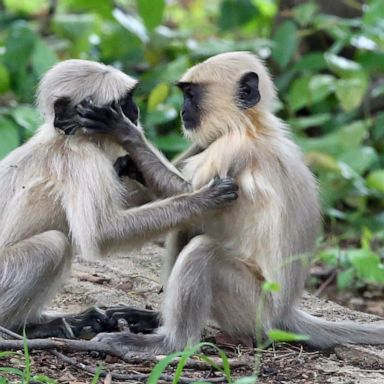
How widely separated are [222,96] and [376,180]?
4.42 metres

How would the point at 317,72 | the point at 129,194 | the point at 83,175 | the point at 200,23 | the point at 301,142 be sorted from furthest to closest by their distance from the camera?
the point at 200,23, the point at 317,72, the point at 301,142, the point at 129,194, the point at 83,175

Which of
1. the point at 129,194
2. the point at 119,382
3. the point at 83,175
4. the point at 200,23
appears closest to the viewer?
the point at 119,382

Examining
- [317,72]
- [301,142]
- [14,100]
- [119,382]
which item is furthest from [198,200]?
[317,72]

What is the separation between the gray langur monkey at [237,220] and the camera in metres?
4.61

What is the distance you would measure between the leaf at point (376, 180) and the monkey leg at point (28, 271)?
499 centimetres

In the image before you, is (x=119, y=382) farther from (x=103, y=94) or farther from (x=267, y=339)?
(x=103, y=94)

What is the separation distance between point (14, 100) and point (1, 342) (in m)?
5.65

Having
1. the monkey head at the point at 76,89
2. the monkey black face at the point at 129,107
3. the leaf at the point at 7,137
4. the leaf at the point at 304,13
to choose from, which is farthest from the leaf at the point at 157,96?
the monkey head at the point at 76,89

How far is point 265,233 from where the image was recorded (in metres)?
4.83

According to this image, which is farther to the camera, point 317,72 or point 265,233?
point 317,72

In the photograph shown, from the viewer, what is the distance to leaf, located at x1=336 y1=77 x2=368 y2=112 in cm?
946

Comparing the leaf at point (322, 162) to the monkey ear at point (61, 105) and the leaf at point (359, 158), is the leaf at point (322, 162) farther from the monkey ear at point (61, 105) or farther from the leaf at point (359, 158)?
the monkey ear at point (61, 105)

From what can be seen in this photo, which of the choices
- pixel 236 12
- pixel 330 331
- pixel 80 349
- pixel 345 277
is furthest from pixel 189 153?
pixel 236 12

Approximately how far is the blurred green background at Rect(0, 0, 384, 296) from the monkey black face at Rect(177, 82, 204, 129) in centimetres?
311
